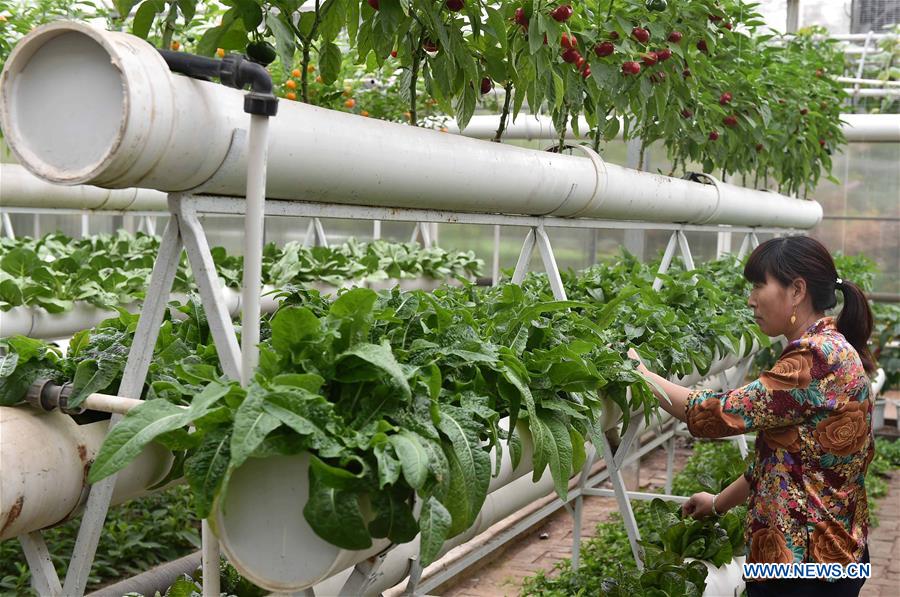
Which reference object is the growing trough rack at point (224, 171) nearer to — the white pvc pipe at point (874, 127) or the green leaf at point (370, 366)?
the green leaf at point (370, 366)

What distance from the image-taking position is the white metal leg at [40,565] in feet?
5.61

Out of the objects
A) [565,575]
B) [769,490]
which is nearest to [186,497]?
[565,575]

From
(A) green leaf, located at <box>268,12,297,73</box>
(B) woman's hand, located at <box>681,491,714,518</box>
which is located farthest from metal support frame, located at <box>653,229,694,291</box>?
(A) green leaf, located at <box>268,12,297,73</box>

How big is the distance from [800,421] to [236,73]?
168 centimetres

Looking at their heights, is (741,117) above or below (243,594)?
above

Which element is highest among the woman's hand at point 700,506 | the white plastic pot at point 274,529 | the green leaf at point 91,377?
the green leaf at point 91,377

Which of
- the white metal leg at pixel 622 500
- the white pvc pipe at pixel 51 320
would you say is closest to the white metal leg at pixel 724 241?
the white pvc pipe at pixel 51 320

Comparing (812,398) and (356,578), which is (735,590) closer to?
(812,398)

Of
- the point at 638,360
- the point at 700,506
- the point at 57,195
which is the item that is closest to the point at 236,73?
the point at 638,360

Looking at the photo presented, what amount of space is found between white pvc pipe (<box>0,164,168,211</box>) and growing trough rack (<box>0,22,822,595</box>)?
123 inches

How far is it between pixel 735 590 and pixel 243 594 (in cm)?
189

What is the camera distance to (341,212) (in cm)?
194

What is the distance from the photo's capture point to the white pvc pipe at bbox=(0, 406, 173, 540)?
1.50 metres

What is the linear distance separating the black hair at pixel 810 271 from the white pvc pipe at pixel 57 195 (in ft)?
10.8
